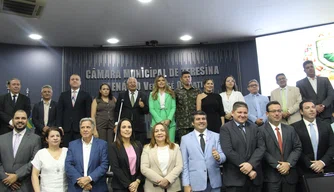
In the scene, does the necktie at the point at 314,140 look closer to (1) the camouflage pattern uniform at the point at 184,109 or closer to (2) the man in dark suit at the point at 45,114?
(1) the camouflage pattern uniform at the point at 184,109

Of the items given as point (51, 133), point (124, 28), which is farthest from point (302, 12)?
point (51, 133)

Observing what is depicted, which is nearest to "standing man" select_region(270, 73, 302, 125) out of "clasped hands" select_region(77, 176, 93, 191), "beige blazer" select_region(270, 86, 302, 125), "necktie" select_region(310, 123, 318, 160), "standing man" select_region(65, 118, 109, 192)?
"beige blazer" select_region(270, 86, 302, 125)

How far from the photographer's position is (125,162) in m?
3.35

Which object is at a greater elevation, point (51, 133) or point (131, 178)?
point (51, 133)

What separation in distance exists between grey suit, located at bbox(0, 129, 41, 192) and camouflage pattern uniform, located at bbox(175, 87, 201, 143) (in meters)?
1.88

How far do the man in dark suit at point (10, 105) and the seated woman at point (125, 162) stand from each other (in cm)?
198

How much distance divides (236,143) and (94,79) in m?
4.71

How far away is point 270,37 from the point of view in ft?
22.4

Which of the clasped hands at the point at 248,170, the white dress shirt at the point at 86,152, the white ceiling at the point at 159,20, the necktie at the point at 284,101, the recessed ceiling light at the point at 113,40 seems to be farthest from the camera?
the recessed ceiling light at the point at 113,40

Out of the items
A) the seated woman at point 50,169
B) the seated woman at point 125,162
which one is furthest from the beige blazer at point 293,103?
the seated woman at point 50,169

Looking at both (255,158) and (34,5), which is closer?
(255,158)

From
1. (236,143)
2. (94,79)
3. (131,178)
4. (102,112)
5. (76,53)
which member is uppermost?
(76,53)

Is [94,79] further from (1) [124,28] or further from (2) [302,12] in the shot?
(2) [302,12]

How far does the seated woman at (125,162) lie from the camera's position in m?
3.27
